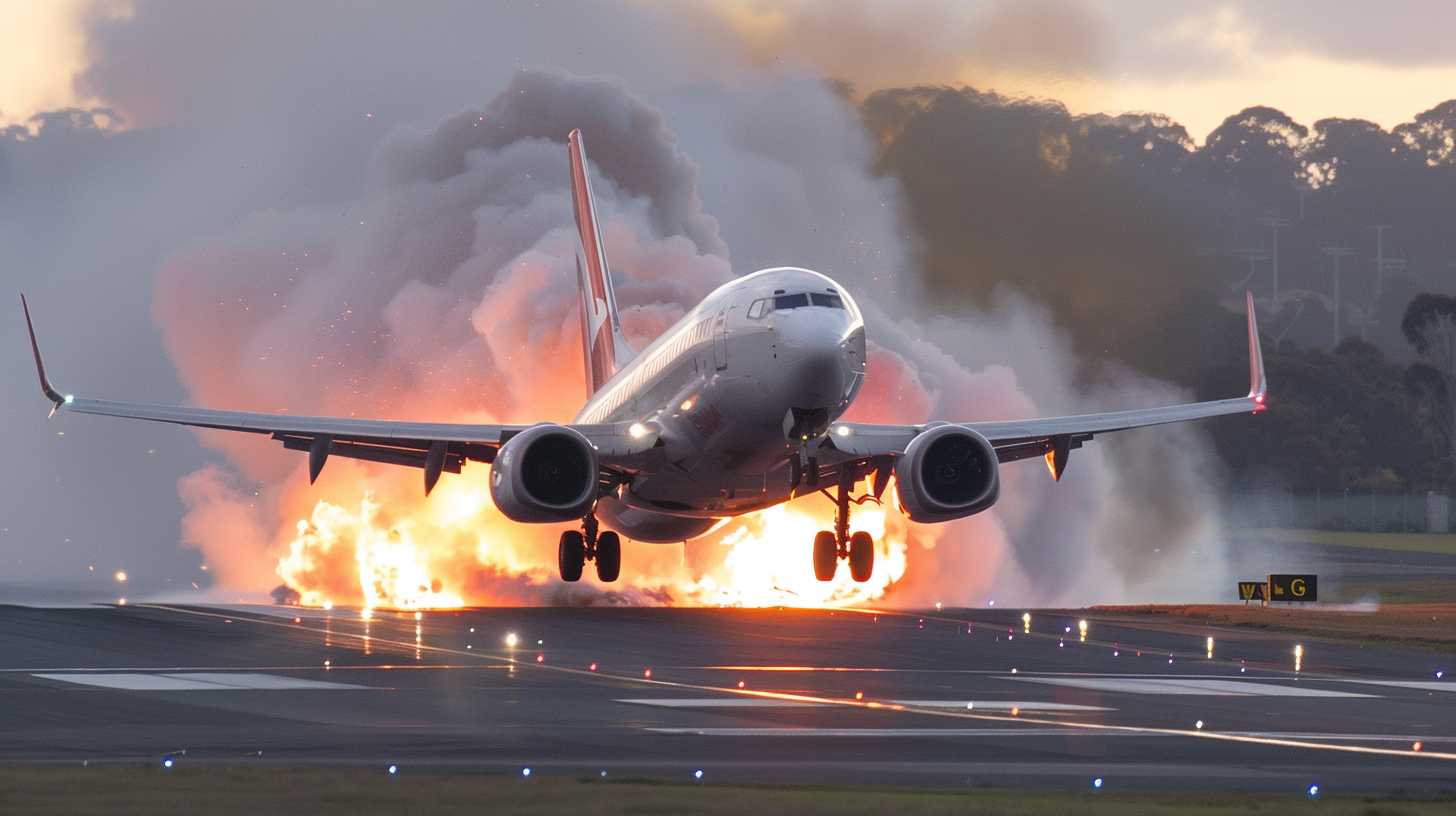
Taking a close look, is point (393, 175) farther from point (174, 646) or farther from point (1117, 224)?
point (174, 646)

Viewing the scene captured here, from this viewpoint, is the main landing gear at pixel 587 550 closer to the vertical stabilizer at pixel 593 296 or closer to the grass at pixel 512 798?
the vertical stabilizer at pixel 593 296

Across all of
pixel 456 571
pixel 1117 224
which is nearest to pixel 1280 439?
pixel 1117 224

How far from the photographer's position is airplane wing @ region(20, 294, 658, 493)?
158ft

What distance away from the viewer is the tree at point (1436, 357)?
434ft

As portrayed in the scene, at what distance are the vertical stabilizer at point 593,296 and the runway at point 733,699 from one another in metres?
11.1

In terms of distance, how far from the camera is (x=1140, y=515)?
281 ft

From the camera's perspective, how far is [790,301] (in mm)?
43812

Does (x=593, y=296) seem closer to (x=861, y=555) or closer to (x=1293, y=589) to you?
(x=861, y=555)

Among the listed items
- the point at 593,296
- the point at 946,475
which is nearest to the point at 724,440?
the point at 946,475

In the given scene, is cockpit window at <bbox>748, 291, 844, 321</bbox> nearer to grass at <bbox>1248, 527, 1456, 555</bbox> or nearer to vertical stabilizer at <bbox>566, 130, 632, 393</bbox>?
vertical stabilizer at <bbox>566, 130, 632, 393</bbox>

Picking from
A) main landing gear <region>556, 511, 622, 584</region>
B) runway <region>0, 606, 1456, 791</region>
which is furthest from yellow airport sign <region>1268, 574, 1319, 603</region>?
main landing gear <region>556, 511, 622, 584</region>

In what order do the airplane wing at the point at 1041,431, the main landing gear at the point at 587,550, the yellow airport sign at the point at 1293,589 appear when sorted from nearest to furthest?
the airplane wing at the point at 1041,431 < the main landing gear at the point at 587,550 < the yellow airport sign at the point at 1293,589

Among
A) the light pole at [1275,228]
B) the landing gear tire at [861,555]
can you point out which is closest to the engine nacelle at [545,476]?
the landing gear tire at [861,555]

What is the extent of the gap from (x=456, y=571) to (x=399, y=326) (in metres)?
13.2
